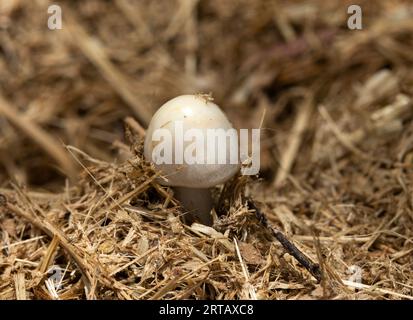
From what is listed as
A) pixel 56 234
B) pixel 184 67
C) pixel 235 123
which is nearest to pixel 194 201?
pixel 56 234

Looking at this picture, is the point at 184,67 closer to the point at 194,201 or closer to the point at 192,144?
the point at 194,201

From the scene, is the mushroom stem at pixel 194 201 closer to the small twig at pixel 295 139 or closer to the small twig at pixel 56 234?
the small twig at pixel 56 234

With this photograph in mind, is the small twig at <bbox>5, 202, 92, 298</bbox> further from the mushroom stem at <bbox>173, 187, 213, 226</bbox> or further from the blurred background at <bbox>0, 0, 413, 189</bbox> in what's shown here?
the blurred background at <bbox>0, 0, 413, 189</bbox>

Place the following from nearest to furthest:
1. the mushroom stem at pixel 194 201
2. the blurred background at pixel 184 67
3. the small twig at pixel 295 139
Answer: the mushroom stem at pixel 194 201 < the small twig at pixel 295 139 < the blurred background at pixel 184 67

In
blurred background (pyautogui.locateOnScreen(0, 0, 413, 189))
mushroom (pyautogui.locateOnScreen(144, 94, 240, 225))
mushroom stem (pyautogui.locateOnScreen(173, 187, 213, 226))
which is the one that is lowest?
mushroom stem (pyautogui.locateOnScreen(173, 187, 213, 226))

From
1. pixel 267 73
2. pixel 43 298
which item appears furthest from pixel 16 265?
pixel 267 73

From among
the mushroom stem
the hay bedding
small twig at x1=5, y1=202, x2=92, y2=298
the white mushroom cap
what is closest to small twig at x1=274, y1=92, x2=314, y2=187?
the hay bedding

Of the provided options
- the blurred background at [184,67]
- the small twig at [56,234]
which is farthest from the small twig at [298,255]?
the blurred background at [184,67]
